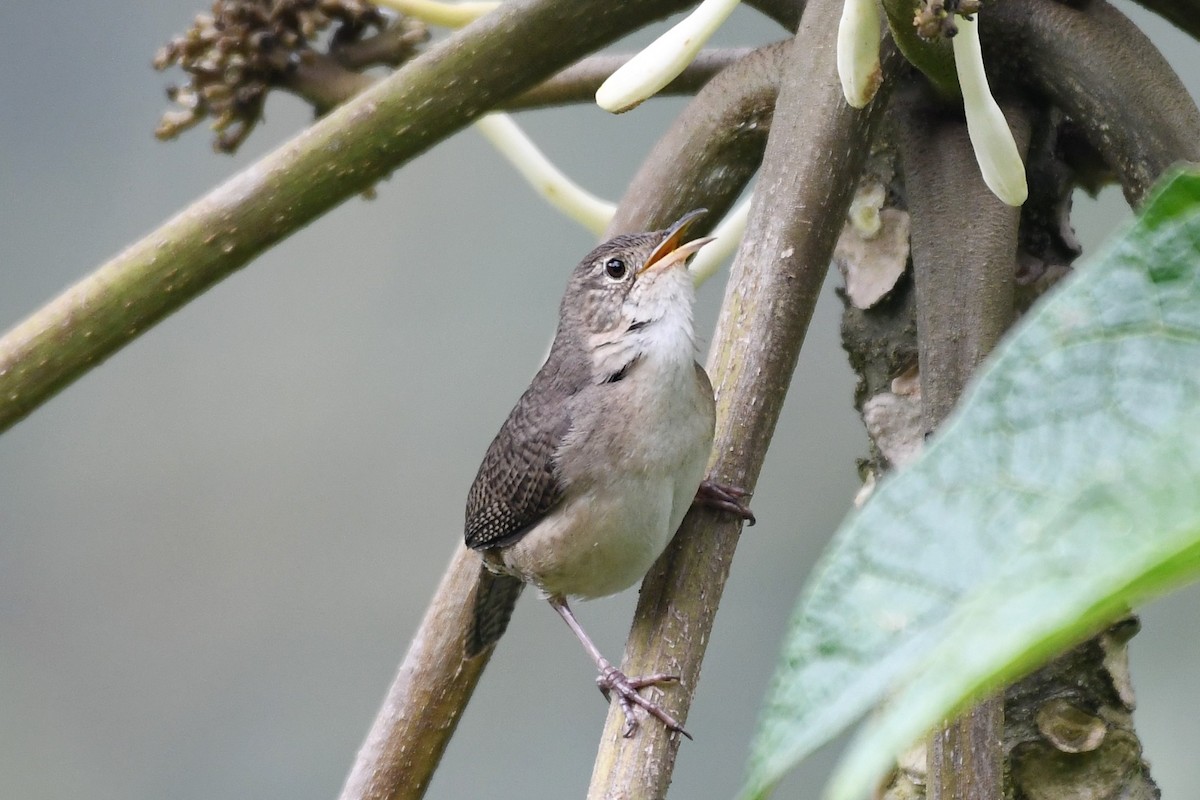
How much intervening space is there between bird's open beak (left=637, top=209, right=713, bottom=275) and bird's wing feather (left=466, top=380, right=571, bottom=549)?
0.20 metres

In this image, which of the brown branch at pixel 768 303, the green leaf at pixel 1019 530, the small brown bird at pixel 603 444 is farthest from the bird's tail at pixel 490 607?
the green leaf at pixel 1019 530

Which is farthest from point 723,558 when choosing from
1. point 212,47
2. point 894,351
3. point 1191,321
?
point 212,47

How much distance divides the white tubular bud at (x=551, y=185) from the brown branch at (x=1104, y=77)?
0.65 m

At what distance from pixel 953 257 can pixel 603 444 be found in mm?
465

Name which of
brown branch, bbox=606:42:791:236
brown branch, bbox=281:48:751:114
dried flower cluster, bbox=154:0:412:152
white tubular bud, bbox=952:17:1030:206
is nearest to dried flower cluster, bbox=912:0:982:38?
white tubular bud, bbox=952:17:1030:206

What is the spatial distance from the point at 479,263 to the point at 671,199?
8.27ft

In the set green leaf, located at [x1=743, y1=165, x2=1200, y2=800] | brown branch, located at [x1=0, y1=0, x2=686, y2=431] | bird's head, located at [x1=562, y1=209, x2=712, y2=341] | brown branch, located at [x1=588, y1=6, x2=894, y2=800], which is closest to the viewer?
green leaf, located at [x1=743, y1=165, x2=1200, y2=800]

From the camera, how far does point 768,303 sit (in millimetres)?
1140

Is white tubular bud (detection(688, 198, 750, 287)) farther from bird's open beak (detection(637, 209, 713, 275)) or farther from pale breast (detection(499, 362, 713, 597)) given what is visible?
pale breast (detection(499, 362, 713, 597))

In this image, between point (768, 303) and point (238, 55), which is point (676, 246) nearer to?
point (768, 303)

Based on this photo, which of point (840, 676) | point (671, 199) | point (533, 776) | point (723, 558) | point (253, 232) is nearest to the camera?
point (840, 676)

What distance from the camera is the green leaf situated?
0.29 metres

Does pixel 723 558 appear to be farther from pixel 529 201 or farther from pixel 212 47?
pixel 529 201

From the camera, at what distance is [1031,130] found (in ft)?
4.37
